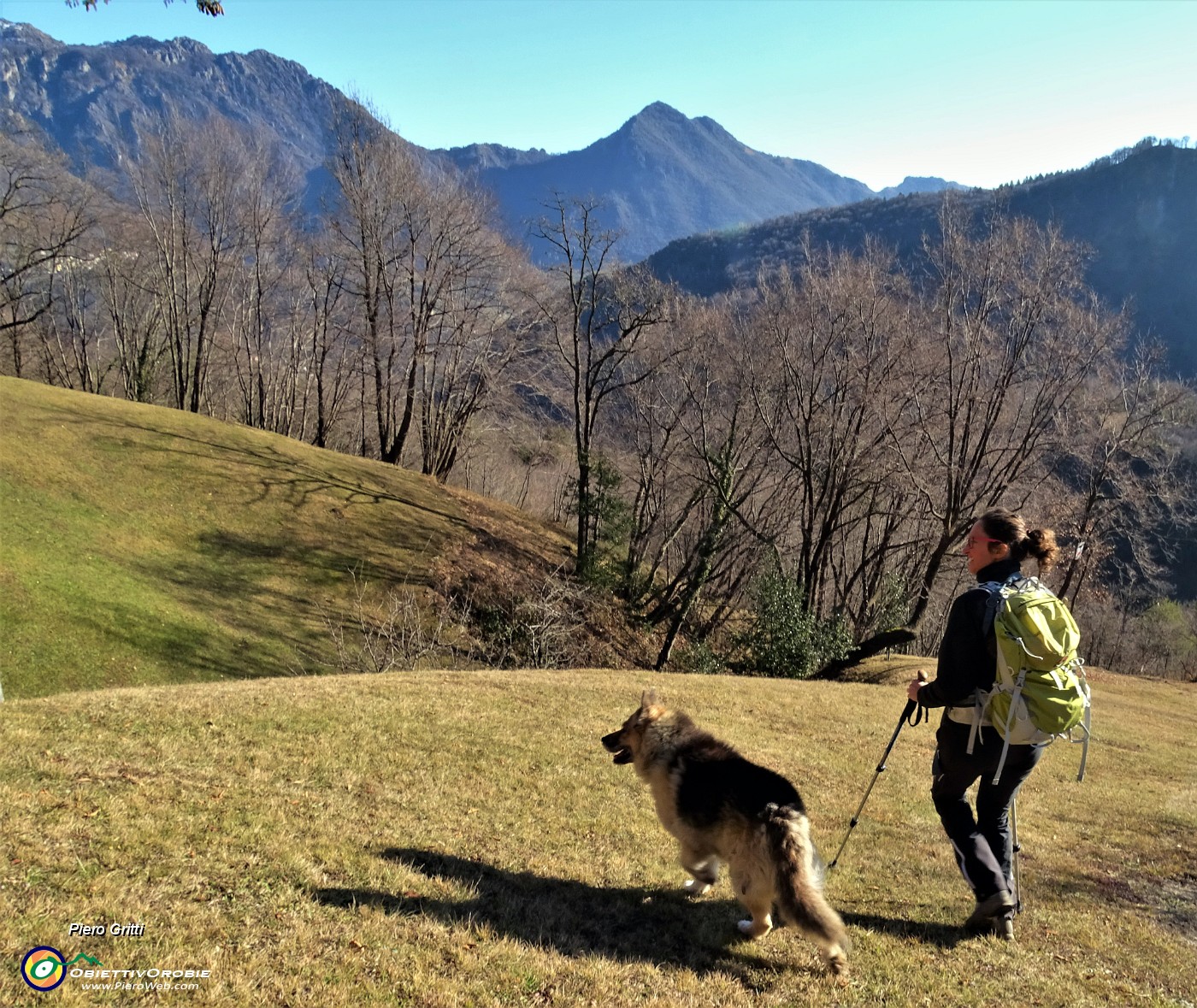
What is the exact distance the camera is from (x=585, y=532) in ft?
101

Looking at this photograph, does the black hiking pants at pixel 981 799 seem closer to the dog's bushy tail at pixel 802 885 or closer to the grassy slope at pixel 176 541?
the dog's bushy tail at pixel 802 885

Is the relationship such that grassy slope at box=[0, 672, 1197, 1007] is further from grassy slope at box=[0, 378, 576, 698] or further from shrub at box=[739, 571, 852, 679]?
shrub at box=[739, 571, 852, 679]

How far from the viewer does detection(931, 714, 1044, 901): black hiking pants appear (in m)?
4.43

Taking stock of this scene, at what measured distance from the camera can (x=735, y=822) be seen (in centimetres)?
433

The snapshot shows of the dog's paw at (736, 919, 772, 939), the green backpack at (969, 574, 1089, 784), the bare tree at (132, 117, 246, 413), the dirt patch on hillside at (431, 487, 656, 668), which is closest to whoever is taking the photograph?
the green backpack at (969, 574, 1089, 784)

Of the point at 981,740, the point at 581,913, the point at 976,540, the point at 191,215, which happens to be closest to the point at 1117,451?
the point at 976,540

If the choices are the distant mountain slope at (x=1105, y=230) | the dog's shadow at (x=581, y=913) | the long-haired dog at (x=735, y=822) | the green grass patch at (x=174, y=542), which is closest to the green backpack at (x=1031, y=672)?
the long-haired dog at (x=735, y=822)

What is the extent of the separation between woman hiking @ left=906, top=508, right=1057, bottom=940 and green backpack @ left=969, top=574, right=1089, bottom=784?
0.08 m

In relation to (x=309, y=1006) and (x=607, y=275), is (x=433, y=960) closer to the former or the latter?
(x=309, y=1006)

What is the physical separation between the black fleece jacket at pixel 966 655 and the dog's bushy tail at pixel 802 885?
1.27 metres

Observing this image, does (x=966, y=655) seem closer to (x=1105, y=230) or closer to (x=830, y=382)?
(x=830, y=382)

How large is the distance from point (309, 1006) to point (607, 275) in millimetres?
28542

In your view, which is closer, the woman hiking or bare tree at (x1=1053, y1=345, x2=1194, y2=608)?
the woman hiking

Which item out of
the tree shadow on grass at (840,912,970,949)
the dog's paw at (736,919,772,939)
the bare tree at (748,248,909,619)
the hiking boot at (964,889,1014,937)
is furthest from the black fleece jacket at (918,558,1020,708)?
the bare tree at (748,248,909,619)
